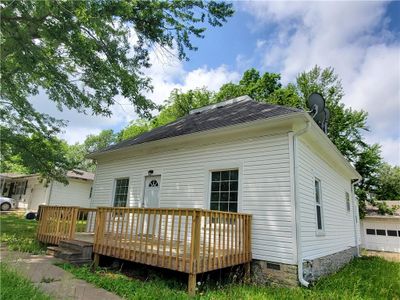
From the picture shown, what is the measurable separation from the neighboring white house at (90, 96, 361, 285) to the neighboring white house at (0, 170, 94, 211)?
12.9 metres

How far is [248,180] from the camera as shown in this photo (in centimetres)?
656

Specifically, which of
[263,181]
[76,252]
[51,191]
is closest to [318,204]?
[263,181]

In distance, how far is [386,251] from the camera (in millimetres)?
19406

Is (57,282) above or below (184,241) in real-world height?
below

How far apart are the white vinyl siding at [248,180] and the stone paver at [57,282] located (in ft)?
10.8

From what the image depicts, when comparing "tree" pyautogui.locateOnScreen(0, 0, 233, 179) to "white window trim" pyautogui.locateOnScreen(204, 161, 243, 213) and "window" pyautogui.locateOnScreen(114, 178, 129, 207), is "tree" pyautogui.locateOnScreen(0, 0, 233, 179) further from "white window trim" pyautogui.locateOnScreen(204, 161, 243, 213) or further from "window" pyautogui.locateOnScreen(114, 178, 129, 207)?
"white window trim" pyautogui.locateOnScreen(204, 161, 243, 213)

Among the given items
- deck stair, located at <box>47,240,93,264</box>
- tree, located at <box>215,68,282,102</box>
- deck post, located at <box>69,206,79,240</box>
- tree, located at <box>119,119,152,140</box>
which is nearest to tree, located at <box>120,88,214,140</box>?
tree, located at <box>215,68,282,102</box>

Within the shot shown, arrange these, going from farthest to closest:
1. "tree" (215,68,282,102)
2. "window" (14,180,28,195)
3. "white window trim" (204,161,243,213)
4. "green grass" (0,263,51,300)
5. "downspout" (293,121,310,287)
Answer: "tree" (215,68,282,102)
"window" (14,180,28,195)
"white window trim" (204,161,243,213)
"downspout" (293,121,310,287)
"green grass" (0,263,51,300)

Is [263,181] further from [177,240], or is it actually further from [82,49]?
[82,49]

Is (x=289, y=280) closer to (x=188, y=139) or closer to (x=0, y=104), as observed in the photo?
(x=188, y=139)

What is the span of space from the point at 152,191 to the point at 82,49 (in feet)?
15.4

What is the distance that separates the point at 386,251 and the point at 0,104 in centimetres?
2484

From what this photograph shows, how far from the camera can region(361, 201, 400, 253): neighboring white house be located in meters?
19.6

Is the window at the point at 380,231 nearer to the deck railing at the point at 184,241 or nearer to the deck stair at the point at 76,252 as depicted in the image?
the deck railing at the point at 184,241
